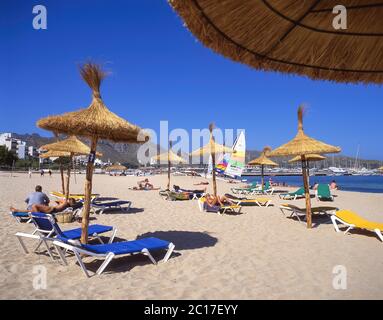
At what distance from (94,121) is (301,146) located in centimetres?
569

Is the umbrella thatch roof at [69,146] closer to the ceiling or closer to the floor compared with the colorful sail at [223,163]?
closer to the ceiling

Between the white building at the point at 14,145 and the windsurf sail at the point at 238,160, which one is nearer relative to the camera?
the windsurf sail at the point at 238,160

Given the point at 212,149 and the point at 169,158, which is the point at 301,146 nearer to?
the point at 212,149

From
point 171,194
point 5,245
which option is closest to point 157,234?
point 5,245

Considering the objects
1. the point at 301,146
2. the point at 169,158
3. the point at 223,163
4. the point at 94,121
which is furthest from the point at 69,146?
the point at 223,163

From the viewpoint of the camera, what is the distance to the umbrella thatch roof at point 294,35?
1808 millimetres

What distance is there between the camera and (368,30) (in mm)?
2027

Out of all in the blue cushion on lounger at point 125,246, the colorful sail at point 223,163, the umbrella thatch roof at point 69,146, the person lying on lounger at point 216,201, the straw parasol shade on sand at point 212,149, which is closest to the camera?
Result: the blue cushion on lounger at point 125,246

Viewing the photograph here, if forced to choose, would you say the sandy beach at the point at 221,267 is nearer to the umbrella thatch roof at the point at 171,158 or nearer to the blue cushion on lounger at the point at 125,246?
the blue cushion on lounger at the point at 125,246

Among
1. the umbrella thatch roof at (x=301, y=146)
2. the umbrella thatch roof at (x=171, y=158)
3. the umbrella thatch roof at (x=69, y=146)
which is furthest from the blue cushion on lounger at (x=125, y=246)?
the umbrella thatch roof at (x=171, y=158)

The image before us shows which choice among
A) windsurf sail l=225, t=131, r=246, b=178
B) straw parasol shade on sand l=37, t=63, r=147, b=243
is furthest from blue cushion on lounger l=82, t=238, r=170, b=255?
windsurf sail l=225, t=131, r=246, b=178

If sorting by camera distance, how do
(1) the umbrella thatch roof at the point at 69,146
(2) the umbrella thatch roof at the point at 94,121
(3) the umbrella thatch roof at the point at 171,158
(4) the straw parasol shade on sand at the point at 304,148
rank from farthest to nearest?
(3) the umbrella thatch roof at the point at 171,158 → (1) the umbrella thatch roof at the point at 69,146 → (4) the straw parasol shade on sand at the point at 304,148 → (2) the umbrella thatch roof at the point at 94,121

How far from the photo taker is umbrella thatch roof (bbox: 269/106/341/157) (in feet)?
26.6
